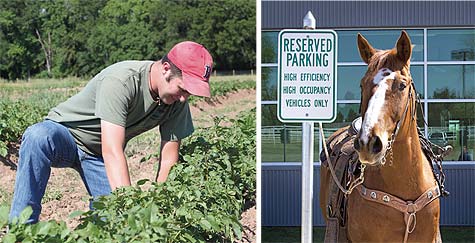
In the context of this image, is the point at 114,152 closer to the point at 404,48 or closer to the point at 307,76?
the point at 307,76

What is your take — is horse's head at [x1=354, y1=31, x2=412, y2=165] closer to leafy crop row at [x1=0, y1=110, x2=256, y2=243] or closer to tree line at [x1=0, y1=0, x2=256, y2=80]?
leafy crop row at [x1=0, y1=110, x2=256, y2=243]

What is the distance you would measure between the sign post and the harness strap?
0.77m

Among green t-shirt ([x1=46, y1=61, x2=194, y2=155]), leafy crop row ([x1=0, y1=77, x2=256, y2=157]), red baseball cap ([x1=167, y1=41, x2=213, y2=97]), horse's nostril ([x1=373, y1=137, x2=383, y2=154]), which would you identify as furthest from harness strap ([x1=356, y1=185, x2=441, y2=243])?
leafy crop row ([x1=0, y1=77, x2=256, y2=157])

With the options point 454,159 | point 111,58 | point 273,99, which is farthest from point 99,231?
point 111,58

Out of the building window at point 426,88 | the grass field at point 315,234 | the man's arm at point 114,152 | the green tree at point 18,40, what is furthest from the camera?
the green tree at point 18,40

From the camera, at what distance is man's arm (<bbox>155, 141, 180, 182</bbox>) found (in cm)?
381

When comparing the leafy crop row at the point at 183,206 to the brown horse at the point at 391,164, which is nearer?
the leafy crop row at the point at 183,206

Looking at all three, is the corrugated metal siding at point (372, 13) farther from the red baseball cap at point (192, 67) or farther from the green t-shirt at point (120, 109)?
the red baseball cap at point (192, 67)

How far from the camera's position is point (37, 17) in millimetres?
9141

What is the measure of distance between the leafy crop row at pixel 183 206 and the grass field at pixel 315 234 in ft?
5.21

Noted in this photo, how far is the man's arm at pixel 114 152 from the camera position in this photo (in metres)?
3.14

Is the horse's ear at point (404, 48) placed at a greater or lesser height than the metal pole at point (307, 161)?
greater

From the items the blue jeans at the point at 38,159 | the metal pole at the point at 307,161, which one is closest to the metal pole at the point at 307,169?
the metal pole at the point at 307,161

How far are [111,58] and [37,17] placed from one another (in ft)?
9.03
